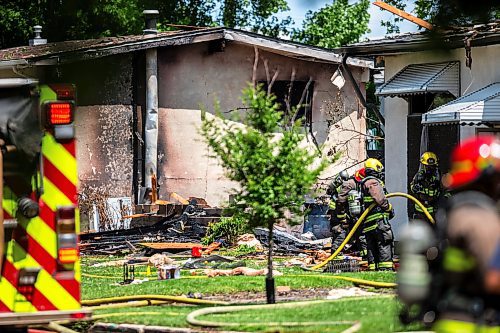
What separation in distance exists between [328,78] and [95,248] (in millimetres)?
8251

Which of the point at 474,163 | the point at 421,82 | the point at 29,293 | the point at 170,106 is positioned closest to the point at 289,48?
the point at 170,106

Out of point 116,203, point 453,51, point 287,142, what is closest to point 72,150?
point 287,142

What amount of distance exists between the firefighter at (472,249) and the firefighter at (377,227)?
35.2ft

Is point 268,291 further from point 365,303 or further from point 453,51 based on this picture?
point 453,51

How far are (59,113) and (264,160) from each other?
12.0 ft

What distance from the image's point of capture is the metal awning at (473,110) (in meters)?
16.1

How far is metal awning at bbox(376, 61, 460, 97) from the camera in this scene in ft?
60.1

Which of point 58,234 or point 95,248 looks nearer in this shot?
point 58,234

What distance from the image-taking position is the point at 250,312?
1035 centimetres

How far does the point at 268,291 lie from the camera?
11297 millimetres

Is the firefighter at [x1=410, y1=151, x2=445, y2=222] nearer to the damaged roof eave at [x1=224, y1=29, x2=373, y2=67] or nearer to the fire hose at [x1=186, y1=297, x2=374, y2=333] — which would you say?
the fire hose at [x1=186, y1=297, x2=374, y2=333]

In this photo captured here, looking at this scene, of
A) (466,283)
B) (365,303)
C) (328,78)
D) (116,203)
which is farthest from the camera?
(328,78)

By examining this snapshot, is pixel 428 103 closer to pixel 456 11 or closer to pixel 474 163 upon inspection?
pixel 474 163

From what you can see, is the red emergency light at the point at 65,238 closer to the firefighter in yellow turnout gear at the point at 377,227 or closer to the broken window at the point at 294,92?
the firefighter in yellow turnout gear at the point at 377,227
